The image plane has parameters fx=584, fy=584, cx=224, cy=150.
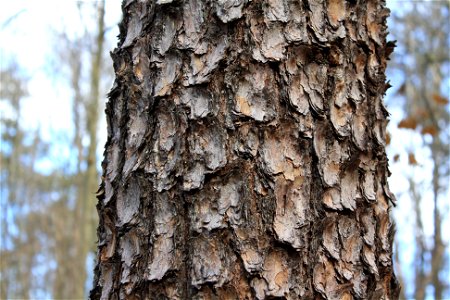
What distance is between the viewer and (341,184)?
4.36 feet

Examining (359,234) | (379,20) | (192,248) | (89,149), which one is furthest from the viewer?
(89,149)

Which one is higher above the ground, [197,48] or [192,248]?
[197,48]

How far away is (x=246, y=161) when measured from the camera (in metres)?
1.26

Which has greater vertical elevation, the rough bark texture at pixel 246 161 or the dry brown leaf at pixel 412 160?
the dry brown leaf at pixel 412 160

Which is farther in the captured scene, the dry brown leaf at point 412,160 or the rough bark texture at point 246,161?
the dry brown leaf at point 412,160

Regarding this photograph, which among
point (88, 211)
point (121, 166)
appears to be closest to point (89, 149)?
point (88, 211)

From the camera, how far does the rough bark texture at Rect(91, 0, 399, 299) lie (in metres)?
1.23

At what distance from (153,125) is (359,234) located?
53cm

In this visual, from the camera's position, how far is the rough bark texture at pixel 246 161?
1229mm

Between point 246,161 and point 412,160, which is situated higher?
point 412,160

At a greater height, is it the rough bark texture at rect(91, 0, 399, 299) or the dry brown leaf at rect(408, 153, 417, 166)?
the dry brown leaf at rect(408, 153, 417, 166)

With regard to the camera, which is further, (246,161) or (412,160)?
(412,160)

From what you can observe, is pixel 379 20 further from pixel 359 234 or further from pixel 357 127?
pixel 359 234

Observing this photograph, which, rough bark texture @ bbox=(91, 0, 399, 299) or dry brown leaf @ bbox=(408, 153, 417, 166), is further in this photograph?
dry brown leaf @ bbox=(408, 153, 417, 166)
